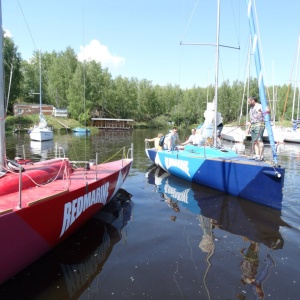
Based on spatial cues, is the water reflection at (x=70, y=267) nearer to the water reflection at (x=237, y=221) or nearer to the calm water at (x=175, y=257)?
the calm water at (x=175, y=257)

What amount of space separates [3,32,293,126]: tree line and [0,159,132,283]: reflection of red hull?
180ft

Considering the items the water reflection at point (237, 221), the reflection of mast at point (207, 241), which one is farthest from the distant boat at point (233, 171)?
the reflection of mast at point (207, 241)

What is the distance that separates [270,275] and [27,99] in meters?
77.8

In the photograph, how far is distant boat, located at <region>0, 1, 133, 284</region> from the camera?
439 centimetres

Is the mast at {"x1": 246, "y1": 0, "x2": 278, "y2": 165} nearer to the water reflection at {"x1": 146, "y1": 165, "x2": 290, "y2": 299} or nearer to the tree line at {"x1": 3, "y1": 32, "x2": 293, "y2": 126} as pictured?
the water reflection at {"x1": 146, "y1": 165, "x2": 290, "y2": 299}

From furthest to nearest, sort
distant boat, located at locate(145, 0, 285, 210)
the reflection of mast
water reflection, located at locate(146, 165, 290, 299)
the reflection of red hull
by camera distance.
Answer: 1. distant boat, located at locate(145, 0, 285, 210)
2. the reflection of mast
3. water reflection, located at locate(146, 165, 290, 299)
4. the reflection of red hull

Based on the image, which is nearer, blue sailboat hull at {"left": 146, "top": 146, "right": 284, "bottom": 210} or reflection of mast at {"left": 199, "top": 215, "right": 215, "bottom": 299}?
reflection of mast at {"left": 199, "top": 215, "right": 215, "bottom": 299}

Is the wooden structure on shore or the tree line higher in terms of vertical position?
the tree line

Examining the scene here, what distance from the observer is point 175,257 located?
5652mm

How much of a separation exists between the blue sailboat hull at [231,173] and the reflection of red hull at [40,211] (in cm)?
431

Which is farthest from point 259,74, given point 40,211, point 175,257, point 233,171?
point 40,211

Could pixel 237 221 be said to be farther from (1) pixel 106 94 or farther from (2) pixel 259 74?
(1) pixel 106 94

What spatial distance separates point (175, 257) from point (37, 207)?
Answer: 2.67 metres

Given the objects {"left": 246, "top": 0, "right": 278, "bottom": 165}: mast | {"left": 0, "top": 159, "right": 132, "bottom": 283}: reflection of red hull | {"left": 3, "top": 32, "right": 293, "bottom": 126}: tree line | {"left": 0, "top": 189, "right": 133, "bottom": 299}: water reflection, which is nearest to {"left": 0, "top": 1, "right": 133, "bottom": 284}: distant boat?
{"left": 0, "top": 159, "right": 132, "bottom": 283}: reflection of red hull
